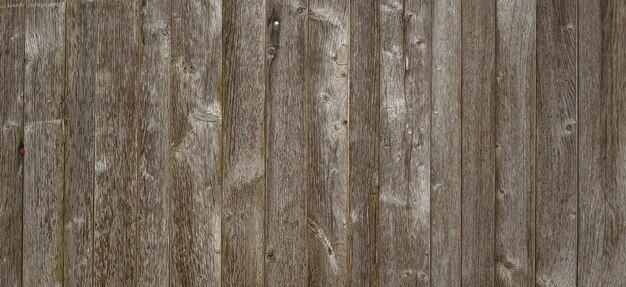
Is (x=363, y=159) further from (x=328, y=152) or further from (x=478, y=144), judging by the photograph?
(x=478, y=144)

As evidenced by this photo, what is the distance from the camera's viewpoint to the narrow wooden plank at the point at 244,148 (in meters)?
1.45

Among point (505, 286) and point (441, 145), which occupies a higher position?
point (441, 145)

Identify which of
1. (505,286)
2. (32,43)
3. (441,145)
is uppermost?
(32,43)

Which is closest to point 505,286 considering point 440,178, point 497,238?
point 497,238

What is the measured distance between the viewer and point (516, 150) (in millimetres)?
1433

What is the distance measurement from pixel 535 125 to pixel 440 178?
27 cm

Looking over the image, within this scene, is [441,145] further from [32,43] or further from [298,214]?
[32,43]

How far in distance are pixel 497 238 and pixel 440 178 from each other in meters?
0.21

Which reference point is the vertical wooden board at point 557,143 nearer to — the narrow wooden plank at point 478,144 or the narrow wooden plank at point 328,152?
the narrow wooden plank at point 478,144

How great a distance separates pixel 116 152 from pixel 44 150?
0.20 meters

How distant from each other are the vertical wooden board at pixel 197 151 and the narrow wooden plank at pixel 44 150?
0.31 meters

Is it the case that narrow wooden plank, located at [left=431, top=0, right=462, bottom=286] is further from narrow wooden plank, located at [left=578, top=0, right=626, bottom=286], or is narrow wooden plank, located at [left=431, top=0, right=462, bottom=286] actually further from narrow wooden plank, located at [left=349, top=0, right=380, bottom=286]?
narrow wooden plank, located at [left=578, top=0, right=626, bottom=286]

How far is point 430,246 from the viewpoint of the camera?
4.74 feet

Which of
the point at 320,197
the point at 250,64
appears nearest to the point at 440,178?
the point at 320,197
